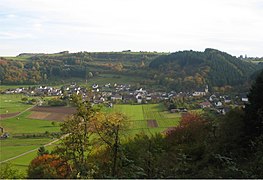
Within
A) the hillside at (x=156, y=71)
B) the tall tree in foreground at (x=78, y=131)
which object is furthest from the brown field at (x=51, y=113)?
the tall tree in foreground at (x=78, y=131)

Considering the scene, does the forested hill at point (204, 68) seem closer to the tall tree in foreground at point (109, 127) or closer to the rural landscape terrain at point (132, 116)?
the rural landscape terrain at point (132, 116)

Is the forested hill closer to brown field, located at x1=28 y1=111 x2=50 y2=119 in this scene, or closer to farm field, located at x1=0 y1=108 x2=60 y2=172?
brown field, located at x1=28 y1=111 x2=50 y2=119

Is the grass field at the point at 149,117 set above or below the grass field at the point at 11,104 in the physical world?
above

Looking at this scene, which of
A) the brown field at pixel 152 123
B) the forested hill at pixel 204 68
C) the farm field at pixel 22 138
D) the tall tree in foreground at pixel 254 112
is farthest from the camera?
the forested hill at pixel 204 68

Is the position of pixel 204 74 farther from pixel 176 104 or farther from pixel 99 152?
pixel 99 152

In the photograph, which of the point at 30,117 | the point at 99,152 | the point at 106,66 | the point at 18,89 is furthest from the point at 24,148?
the point at 106,66

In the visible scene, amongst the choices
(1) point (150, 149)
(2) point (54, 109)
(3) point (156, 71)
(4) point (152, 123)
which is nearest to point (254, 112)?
(1) point (150, 149)
